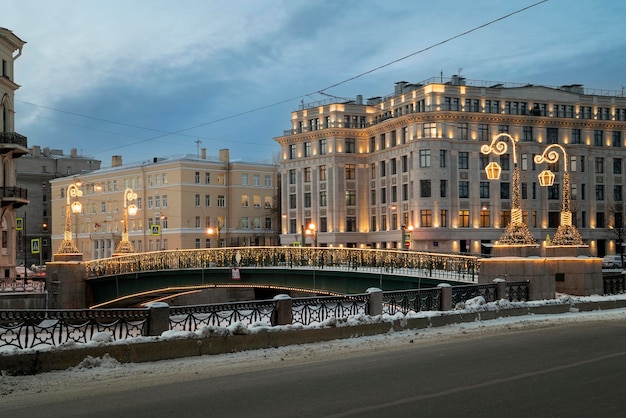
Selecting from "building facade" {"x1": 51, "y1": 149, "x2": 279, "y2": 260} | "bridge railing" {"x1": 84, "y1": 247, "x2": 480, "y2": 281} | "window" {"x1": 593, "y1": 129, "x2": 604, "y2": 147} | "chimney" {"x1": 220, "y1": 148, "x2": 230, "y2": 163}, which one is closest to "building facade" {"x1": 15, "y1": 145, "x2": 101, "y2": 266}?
"building facade" {"x1": 51, "y1": 149, "x2": 279, "y2": 260}

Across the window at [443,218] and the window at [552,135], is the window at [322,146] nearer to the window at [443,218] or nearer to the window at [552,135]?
the window at [443,218]

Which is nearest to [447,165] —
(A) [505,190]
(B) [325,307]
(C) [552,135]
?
(A) [505,190]

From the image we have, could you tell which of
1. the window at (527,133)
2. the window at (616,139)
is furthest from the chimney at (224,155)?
the window at (616,139)

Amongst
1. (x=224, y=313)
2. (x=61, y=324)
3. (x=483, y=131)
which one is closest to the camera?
(x=61, y=324)

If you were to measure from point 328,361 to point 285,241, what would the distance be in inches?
2804

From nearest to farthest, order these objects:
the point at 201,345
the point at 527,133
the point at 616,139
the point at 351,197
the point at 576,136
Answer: the point at 201,345, the point at 527,133, the point at 576,136, the point at 616,139, the point at 351,197

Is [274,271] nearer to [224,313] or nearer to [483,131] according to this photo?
[224,313]

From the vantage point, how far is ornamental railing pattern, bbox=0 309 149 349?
13562 mm

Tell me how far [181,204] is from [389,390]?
7599 cm

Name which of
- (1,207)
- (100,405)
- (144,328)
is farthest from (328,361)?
(1,207)

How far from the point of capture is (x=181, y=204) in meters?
84.5

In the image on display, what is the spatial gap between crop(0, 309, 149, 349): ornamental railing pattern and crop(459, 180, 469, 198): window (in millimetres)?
61161

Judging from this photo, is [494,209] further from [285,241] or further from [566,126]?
[285,241]

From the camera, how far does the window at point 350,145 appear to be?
8244cm
